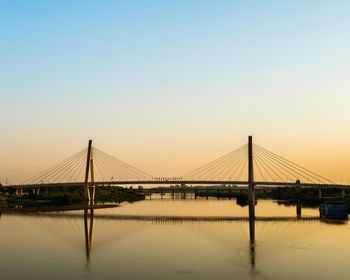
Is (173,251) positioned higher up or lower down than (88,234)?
lower down

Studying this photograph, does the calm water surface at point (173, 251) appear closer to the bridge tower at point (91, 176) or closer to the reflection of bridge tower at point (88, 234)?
the reflection of bridge tower at point (88, 234)

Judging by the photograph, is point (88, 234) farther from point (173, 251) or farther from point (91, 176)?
point (91, 176)

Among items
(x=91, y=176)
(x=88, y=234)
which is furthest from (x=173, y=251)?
(x=91, y=176)

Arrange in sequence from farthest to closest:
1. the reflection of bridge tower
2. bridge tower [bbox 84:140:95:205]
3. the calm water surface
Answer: bridge tower [bbox 84:140:95:205] < the reflection of bridge tower < the calm water surface

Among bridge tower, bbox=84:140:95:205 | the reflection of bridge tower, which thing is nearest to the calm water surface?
the reflection of bridge tower

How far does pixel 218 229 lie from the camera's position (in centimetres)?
5072

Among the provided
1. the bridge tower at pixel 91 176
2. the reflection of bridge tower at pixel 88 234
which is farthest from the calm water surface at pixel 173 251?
the bridge tower at pixel 91 176

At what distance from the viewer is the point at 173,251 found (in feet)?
113

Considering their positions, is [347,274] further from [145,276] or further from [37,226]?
[37,226]

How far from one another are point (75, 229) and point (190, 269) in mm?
25030

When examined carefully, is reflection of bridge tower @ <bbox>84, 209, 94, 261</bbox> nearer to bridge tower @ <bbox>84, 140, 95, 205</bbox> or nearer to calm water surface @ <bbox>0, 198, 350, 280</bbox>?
calm water surface @ <bbox>0, 198, 350, 280</bbox>

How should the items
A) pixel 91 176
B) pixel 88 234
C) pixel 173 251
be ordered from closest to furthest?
Result: pixel 173 251 < pixel 88 234 < pixel 91 176

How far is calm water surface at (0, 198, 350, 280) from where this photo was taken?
26.7 m

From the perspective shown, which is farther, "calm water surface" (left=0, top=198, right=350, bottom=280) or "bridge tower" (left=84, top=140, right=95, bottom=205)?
"bridge tower" (left=84, top=140, right=95, bottom=205)
